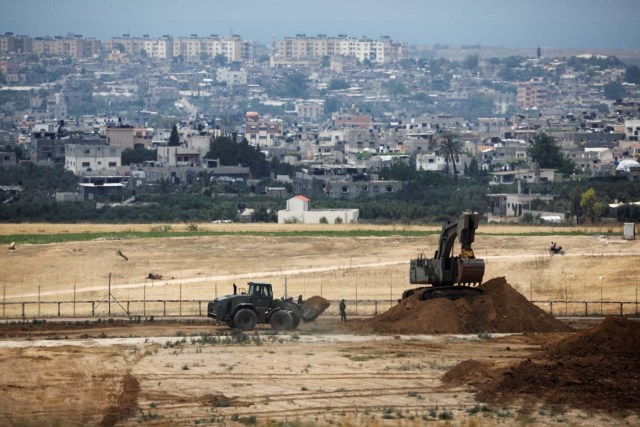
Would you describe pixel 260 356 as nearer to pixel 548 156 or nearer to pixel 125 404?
pixel 125 404

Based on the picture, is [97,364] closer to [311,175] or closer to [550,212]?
[550,212]

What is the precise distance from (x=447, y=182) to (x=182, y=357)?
111978mm

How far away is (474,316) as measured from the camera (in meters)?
48.4

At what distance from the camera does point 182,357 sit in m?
42.5

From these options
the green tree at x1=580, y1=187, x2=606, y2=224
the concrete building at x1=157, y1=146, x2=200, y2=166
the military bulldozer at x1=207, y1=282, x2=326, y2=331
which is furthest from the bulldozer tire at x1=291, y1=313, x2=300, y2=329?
the concrete building at x1=157, y1=146, x2=200, y2=166

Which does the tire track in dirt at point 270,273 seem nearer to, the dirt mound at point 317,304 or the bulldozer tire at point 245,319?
the dirt mound at point 317,304

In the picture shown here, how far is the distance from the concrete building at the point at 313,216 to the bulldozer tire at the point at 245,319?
54.8 m

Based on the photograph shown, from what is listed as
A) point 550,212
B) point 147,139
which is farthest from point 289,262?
point 147,139

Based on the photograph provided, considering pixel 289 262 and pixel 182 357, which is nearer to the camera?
pixel 182 357

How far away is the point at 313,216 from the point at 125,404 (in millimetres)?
70861

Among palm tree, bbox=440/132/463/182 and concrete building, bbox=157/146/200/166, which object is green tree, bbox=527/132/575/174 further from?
concrete building, bbox=157/146/200/166

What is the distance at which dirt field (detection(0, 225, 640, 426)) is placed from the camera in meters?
35.1

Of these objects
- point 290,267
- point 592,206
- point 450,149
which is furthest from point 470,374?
point 450,149

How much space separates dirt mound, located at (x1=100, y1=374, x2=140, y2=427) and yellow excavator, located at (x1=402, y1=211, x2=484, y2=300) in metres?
12.1
